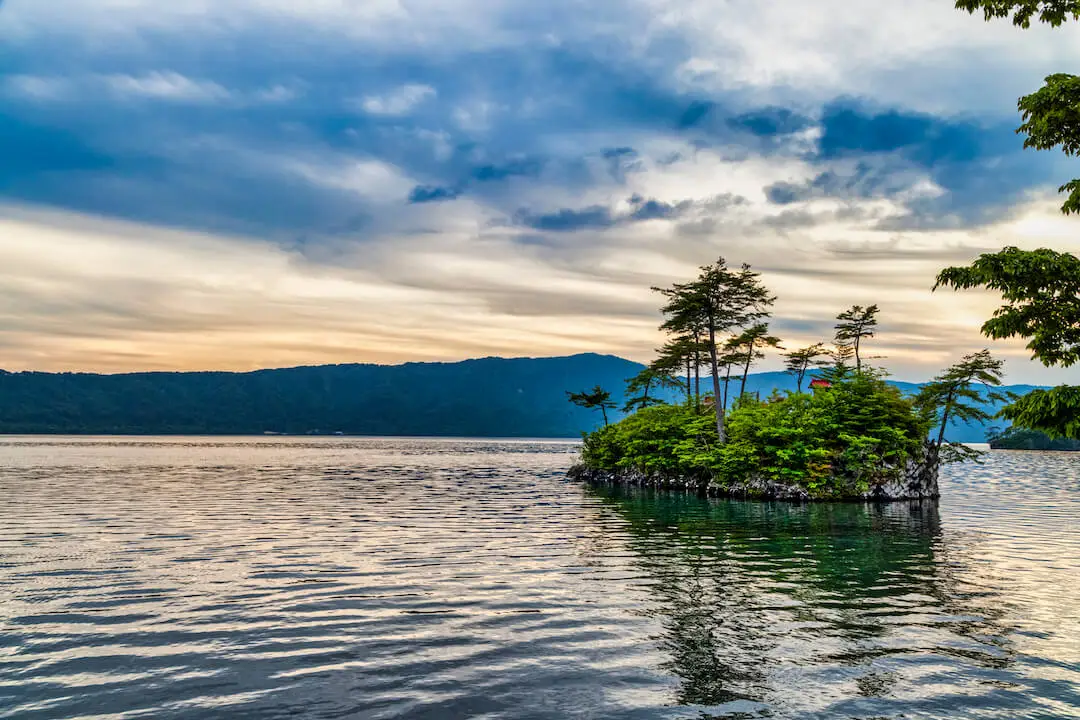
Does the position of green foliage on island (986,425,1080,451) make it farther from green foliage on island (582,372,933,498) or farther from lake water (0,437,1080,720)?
lake water (0,437,1080,720)

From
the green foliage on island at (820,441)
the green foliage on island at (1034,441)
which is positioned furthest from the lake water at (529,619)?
the green foliage on island at (1034,441)

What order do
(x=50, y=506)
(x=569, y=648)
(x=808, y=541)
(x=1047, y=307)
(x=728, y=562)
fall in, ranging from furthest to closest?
(x=50, y=506)
(x=808, y=541)
(x=728, y=562)
(x=1047, y=307)
(x=569, y=648)

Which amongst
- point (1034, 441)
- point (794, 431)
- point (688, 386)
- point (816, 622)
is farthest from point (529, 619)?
point (1034, 441)

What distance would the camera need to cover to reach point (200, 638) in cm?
1233

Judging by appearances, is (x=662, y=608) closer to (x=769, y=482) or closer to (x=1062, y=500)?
(x=769, y=482)

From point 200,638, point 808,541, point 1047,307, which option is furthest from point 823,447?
point 200,638

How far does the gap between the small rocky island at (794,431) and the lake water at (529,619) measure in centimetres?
1479

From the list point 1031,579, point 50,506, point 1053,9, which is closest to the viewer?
point 1053,9

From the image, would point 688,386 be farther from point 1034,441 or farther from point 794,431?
point 1034,441

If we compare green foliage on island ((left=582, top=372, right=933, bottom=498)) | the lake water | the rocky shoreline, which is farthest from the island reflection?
green foliage on island ((left=582, top=372, right=933, bottom=498))

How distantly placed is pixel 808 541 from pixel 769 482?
2134cm

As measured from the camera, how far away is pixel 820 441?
46.5m

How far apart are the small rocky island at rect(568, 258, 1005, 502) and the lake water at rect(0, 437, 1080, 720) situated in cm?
1479

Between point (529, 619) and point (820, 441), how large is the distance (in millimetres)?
38380
